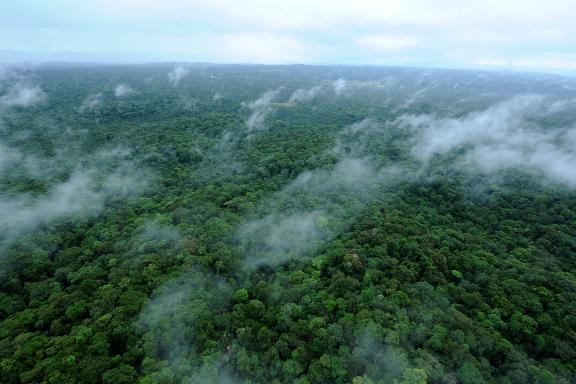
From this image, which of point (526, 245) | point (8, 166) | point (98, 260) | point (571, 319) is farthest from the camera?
point (8, 166)

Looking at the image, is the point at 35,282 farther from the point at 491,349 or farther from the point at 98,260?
the point at 491,349

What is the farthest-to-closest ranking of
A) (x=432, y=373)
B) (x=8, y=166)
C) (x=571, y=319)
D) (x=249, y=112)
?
(x=249, y=112) < (x=8, y=166) < (x=571, y=319) < (x=432, y=373)

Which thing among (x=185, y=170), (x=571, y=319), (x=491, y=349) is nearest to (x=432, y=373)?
(x=491, y=349)

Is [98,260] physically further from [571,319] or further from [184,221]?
[571,319]

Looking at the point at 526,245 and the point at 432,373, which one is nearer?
the point at 432,373

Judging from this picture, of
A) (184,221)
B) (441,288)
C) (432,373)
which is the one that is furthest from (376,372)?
(184,221)

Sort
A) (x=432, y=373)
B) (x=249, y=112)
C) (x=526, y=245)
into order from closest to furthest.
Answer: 1. (x=432, y=373)
2. (x=526, y=245)
3. (x=249, y=112)
